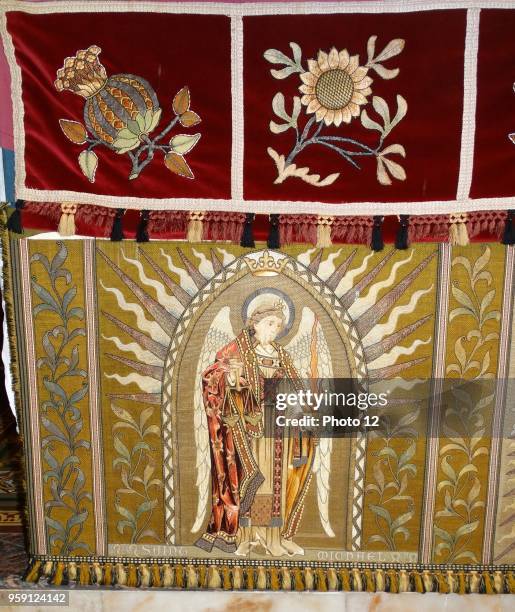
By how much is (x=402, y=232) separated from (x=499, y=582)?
135 centimetres

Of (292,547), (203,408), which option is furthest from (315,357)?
(292,547)

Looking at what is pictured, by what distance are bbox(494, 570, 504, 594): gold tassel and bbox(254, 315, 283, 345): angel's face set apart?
1213 millimetres

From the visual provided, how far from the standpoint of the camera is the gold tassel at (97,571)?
246 centimetres

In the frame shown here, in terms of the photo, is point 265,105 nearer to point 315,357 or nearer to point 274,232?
point 274,232

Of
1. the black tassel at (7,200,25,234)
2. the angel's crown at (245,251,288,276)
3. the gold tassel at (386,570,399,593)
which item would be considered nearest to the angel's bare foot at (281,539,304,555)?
the gold tassel at (386,570,399,593)

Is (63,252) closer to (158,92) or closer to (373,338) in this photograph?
(158,92)

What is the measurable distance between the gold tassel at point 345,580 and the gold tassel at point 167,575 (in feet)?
2.09

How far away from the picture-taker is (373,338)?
2277 mm

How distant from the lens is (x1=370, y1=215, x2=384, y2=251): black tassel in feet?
6.94

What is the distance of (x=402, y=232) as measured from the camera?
2.12 meters

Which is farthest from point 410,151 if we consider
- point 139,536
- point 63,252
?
point 139,536

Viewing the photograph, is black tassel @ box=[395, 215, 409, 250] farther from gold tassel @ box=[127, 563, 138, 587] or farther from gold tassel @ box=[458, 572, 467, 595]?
gold tassel @ box=[127, 563, 138, 587]

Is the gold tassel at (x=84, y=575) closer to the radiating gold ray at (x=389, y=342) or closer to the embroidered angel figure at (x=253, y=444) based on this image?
the embroidered angel figure at (x=253, y=444)

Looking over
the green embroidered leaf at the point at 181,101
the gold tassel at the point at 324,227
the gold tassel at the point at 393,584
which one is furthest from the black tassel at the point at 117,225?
the gold tassel at the point at 393,584
